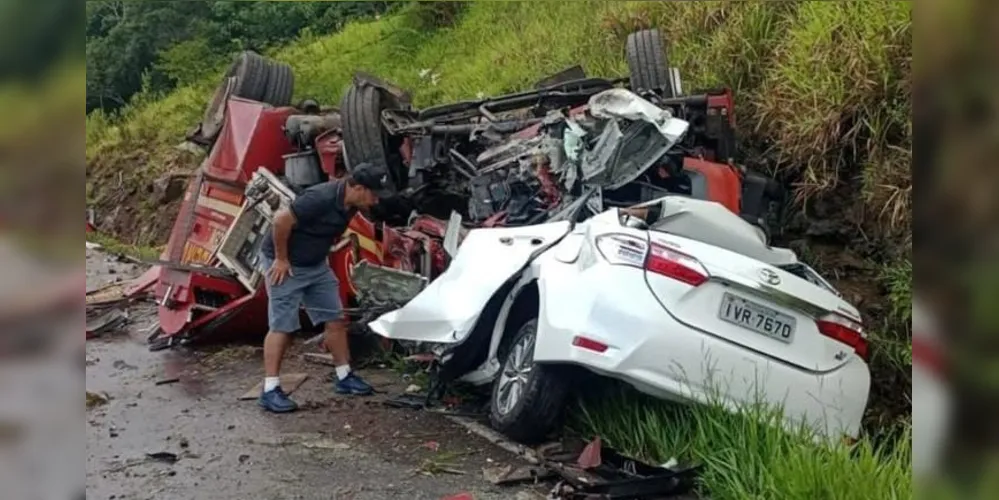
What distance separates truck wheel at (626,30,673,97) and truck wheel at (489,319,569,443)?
300 cm

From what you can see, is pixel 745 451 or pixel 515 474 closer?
pixel 745 451

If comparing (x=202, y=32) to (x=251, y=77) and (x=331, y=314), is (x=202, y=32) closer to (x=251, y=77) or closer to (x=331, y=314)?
(x=251, y=77)

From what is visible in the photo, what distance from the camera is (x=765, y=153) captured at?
7.07 m

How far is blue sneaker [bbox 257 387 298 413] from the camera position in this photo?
5.48 meters

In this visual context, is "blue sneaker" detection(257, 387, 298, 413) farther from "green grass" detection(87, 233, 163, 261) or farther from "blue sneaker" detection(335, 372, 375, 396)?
"green grass" detection(87, 233, 163, 261)

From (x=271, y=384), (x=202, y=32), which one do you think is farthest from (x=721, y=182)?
(x=202, y=32)

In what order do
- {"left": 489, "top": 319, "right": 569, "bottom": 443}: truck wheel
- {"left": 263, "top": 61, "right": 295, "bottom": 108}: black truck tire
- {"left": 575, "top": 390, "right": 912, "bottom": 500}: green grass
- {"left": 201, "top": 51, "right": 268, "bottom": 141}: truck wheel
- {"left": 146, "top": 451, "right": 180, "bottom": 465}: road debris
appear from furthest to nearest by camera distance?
{"left": 263, "top": 61, "right": 295, "bottom": 108}: black truck tire, {"left": 201, "top": 51, "right": 268, "bottom": 141}: truck wheel, {"left": 146, "top": 451, "right": 180, "bottom": 465}: road debris, {"left": 489, "top": 319, "right": 569, "bottom": 443}: truck wheel, {"left": 575, "top": 390, "right": 912, "bottom": 500}: green grass

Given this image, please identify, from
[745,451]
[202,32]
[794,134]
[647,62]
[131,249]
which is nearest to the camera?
[745,451]

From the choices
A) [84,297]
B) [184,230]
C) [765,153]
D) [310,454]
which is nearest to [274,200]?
[184,230]

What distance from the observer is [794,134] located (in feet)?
22.2

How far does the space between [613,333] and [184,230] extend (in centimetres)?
479

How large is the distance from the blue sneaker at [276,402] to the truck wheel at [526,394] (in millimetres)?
1247

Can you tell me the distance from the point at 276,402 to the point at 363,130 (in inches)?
88.3

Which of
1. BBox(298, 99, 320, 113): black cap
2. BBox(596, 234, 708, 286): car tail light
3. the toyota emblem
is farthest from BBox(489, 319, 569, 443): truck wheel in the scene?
BBox(298, 99, 320, 113): black cap
